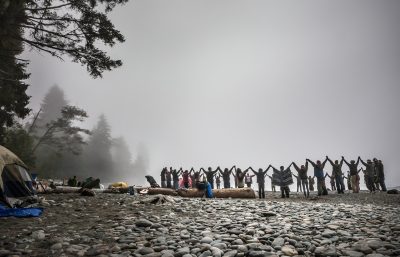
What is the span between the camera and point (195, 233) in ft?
21.7

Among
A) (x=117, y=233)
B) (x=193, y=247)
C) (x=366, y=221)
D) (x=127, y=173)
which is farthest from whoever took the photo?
(x=127, y=173)

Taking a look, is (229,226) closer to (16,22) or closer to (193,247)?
(193,247)

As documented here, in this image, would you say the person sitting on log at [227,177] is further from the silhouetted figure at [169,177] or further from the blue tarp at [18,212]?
the blue tarp at [18,212]

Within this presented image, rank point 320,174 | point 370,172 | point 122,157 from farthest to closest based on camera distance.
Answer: point 122,157 → point 370,172 → point 320,174

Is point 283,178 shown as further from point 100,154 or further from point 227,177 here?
point 100,154

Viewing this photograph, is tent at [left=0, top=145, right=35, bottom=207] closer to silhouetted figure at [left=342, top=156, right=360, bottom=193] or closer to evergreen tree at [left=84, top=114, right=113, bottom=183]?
silhouetted figure at [left=342, top=156, right=360, bottom=193]

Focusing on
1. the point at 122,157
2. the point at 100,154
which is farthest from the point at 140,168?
the point at 100,154

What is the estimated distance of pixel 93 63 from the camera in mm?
11469

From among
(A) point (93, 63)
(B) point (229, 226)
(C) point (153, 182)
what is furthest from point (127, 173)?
(B) point (229, 226)

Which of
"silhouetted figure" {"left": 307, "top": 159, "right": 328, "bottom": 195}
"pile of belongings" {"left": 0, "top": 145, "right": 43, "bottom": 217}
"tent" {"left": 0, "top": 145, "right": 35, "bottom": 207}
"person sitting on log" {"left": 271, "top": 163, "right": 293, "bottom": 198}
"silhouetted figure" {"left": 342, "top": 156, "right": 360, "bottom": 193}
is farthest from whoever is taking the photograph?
"silhouetted figure" {"left": 342, "top": 156, "right": 360, "bottom": 193}

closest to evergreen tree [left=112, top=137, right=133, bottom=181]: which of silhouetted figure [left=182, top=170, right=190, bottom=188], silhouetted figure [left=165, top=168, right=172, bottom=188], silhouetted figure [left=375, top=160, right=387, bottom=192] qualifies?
silhouetted figure [left=165, top=168, right=172, bottom=188]

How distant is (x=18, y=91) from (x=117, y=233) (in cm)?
1553

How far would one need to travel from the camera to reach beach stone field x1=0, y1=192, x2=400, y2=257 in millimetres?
5262

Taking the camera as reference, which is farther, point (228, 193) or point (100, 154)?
point (100, 154)
